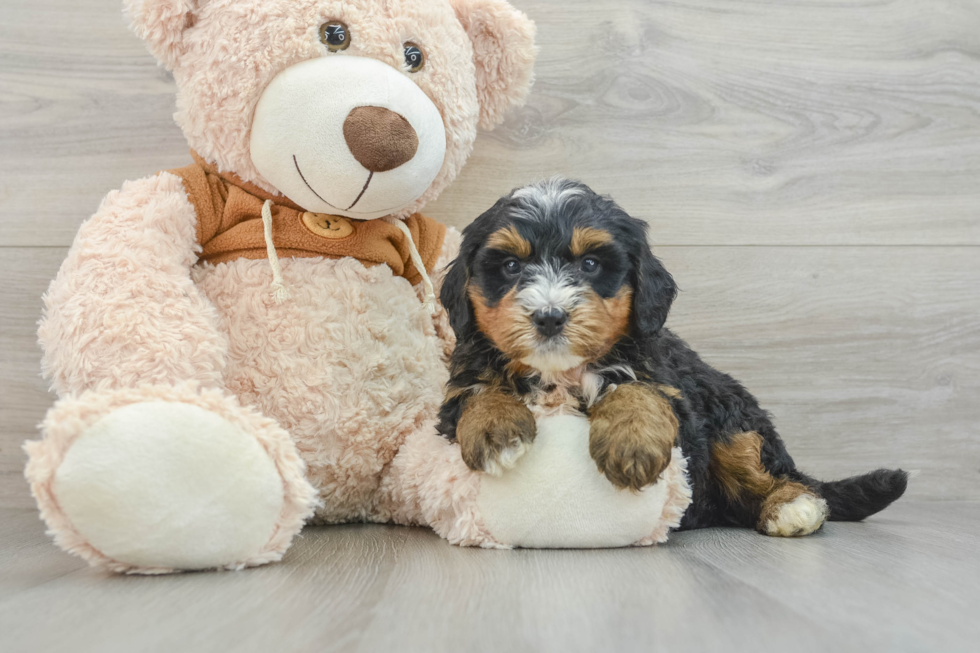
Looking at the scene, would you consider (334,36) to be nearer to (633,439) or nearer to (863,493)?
(633,439)

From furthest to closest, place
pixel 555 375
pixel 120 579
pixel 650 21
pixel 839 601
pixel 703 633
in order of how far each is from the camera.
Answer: pixel 650 21 < pixel 555 375 < pixel 120 579 < pixel 839 601 < pixel 703 633

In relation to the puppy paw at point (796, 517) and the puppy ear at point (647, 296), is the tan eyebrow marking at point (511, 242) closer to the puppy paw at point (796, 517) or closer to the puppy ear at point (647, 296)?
the puppy ear at point (647, 296)

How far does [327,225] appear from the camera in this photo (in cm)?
183

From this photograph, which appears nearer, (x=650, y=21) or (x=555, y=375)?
(x=555, y=375)

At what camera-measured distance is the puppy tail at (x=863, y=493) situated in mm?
1861

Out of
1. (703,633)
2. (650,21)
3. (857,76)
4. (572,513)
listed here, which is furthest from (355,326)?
(857,76)

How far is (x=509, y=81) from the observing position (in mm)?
2012

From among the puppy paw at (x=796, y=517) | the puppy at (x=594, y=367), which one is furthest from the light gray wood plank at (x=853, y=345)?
the puppy paw at (x=796, y=517)

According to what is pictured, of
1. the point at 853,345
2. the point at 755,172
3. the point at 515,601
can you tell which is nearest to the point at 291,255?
the point at 515,601

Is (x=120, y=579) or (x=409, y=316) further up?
(x=409, y=316)

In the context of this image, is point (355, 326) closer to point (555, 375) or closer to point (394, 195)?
point (394, 195)

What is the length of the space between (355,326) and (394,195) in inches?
12.4

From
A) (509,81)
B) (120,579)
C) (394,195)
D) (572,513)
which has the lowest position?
(120,579)

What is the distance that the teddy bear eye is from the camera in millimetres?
1670
